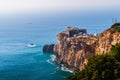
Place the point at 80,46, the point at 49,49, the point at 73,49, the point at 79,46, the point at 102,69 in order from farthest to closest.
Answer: the point at 49,49, the point at 73,49, the point at 79,46, the point at 80,46, the point at 102,69

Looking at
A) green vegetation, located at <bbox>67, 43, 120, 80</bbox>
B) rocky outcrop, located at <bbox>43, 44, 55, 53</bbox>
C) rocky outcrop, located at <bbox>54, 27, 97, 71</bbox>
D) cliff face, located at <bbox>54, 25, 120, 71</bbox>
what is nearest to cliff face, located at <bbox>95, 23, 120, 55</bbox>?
cliff face, located at <bbox>54, 25, 120, 71</bbox>

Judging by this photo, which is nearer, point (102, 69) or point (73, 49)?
point (102, 69)

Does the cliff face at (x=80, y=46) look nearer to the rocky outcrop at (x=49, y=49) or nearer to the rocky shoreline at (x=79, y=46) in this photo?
the rocky shoreline at (x=79, y=46)

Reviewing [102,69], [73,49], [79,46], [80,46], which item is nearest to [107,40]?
[80,46]

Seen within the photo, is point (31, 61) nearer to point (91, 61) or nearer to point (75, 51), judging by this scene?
point (75, 51)

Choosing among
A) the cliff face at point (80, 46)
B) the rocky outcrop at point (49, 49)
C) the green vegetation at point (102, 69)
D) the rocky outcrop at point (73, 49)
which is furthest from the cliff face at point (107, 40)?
the rocky outcrop at point (49, 49)

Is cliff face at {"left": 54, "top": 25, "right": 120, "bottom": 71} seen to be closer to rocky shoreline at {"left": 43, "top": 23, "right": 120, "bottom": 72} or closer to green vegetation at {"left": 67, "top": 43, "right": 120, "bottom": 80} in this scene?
rocky shoreline at {"left": 43, "top": 23, "right": 120, "bottom": 72}

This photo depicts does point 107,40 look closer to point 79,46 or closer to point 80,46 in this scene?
point 80,46

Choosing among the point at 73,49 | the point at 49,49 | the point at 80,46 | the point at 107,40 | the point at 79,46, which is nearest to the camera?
the point at 107,40

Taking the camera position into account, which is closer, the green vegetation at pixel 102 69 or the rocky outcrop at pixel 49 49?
the green vegetation at pixel 102 69
